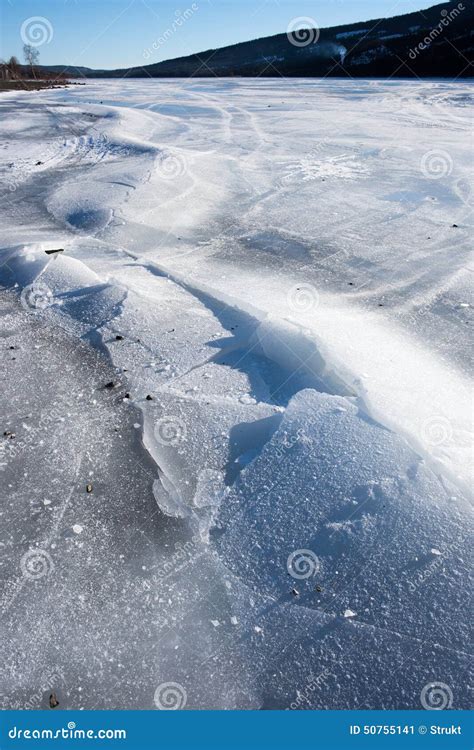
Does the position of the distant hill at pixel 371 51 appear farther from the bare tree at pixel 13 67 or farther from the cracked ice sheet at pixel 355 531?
the cracked ice sheet at pixel 355 531

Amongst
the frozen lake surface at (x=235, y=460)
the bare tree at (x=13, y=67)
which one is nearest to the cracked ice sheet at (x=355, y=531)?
the frozen lake surface at (x=235, y=460)

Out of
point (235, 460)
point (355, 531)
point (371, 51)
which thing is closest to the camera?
point (355, 531)

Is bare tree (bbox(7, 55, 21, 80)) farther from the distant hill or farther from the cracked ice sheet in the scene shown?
the cracked ice sheet

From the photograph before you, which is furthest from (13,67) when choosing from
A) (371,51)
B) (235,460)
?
(235,460)

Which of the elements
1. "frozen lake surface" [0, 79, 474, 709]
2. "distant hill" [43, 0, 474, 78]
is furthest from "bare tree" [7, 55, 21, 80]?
"frozen lake surface" [0, 79, 474, 709]

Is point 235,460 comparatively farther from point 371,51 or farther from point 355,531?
point 371,51

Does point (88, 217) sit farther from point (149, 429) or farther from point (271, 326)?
point (149, 429)
